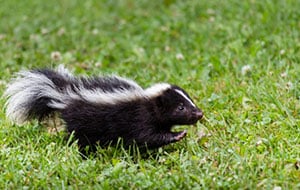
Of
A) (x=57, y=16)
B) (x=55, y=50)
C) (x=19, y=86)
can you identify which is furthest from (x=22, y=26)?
(x=19, y=86)

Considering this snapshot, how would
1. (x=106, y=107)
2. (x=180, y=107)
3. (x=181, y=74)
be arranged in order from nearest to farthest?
(x=106, y=107), (x=180, y=107), (x=181, y=74)

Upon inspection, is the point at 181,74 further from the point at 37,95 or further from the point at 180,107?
the point at 37,95

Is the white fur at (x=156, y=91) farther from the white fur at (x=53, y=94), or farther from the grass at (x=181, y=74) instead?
the grass at (x=181, y=74)

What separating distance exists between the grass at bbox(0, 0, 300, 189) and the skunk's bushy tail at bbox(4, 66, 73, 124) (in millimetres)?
232

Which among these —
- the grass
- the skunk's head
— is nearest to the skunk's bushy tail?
the grass

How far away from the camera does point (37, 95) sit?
632 centimetres

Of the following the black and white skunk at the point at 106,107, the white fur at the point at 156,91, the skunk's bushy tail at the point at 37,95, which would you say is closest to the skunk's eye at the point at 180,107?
the black and white skunk at the point at 106,107

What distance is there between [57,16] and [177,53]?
10.8 feet

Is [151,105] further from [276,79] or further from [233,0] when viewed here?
[233,0]

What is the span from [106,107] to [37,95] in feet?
2.37

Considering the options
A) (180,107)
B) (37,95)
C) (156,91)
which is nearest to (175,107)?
(180,107)

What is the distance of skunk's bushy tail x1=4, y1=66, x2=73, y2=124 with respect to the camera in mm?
6312

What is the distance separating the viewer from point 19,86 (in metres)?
6.46

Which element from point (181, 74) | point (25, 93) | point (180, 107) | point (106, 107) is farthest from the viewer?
point (181, 74)
